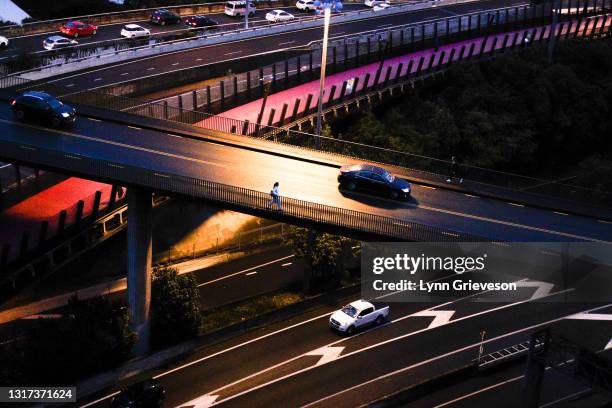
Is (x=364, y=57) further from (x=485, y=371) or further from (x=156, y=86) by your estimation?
(x=485, y=371)

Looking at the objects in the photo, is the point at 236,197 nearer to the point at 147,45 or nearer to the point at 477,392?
the point at 477,392

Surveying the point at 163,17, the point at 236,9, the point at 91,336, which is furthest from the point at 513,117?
the point at 91,336

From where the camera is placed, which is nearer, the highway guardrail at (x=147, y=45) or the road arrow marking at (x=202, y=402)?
the road arrow marking at (x=202, y=402)

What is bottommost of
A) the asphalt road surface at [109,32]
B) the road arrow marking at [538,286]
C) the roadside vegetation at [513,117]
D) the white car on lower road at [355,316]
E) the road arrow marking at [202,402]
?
the road arrow marking at [202,402]

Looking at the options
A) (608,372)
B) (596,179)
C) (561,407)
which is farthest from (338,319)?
(596,179)

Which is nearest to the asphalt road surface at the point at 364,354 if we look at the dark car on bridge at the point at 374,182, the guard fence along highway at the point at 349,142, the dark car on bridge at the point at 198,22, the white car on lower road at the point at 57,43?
the guard fence along highway at the point at 349,142

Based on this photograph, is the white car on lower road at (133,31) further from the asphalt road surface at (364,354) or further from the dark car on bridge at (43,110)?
the asphalt road surface at (364,354)
